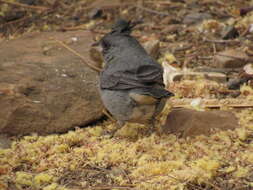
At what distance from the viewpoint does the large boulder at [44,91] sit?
4785 mm

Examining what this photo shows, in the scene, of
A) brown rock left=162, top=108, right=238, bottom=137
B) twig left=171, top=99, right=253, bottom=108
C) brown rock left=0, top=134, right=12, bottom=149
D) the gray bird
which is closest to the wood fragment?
twig left=171, top=99, right=253, bottom=108

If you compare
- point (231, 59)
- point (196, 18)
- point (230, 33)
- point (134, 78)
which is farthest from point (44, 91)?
point (196, 18)

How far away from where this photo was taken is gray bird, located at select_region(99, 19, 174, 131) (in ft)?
14.4

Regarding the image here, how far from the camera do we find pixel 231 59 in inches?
244

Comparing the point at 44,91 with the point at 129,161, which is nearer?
the point at 129,161

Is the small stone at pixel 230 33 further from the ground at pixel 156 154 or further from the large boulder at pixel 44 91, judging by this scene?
the large boulder at pixel 44 91

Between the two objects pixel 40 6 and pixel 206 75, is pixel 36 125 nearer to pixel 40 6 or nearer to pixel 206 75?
pixel 206 75

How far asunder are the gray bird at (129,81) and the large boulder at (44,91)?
0.45 m

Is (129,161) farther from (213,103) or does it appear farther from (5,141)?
(213,103)

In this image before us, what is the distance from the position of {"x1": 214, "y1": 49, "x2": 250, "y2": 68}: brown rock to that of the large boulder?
1.78 meters

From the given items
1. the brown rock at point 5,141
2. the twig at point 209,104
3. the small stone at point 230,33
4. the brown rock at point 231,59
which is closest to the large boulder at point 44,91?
the brown rock at point 5,141

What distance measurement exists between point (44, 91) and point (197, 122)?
5.61 feet

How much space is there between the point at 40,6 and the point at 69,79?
3.96m

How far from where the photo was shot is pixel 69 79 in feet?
17.6
